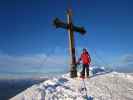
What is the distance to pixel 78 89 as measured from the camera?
18094mm

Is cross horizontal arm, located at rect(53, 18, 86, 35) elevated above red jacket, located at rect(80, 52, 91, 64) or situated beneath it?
elevated above

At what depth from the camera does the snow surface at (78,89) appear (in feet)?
55.8

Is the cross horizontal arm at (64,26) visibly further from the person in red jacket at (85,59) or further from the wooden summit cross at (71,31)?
the person in red jacket at (85,59)

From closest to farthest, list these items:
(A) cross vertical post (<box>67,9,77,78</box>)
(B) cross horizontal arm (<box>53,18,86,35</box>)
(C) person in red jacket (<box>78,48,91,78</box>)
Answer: (C) person in red jacket (<box>78,48,91,78</box>) → (B) cross horizontal arm (<box>53,18,86,35</box>) → (A) cross vertical post (<box>67,9,77,78</box>)

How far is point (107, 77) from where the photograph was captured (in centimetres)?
2145

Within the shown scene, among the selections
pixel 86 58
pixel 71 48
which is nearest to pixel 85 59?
pixel 86 58

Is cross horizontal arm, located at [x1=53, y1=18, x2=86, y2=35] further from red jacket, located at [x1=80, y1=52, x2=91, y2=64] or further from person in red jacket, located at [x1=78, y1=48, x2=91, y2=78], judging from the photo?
red jacket, located at [x1=80, y1=52, x2=91, y2=64]

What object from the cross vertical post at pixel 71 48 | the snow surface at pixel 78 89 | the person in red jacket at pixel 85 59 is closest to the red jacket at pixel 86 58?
the person in red jacket at pixel 85 59

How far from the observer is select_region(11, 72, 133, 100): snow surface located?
17.0 meters

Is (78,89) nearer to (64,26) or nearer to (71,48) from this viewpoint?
(71,48)

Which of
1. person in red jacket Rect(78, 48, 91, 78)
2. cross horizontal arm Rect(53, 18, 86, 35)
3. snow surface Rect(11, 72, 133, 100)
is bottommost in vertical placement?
snow surface Rect(11, 72, 133, 100)

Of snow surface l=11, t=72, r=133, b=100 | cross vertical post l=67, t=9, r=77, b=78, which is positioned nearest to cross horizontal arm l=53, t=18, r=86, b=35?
cross vertical post l=67, t=9, r=77, b=78

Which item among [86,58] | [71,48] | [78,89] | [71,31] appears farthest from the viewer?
[71,31]

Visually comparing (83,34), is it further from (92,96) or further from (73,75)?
(92,96)
